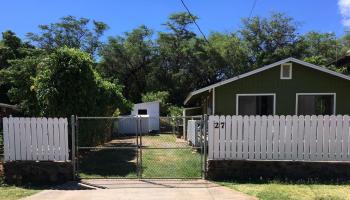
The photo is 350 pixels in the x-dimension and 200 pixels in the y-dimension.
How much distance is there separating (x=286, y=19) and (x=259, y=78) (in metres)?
32.3

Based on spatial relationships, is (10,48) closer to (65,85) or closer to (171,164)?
(65,85)

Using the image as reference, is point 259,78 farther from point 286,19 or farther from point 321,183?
point 286,19

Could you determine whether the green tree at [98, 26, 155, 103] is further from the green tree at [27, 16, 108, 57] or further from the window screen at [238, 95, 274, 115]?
the window screen at [238, 95, 274, 115]

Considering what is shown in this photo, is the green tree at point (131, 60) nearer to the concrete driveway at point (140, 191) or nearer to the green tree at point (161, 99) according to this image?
the green tree at point (161, 99)

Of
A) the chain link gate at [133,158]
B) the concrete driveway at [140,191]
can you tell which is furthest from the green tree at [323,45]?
the concrete driveway at [140,191]

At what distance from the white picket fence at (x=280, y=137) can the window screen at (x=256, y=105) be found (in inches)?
271

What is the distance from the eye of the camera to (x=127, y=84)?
4916 cm

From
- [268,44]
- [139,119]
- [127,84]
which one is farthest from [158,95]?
[139,119]

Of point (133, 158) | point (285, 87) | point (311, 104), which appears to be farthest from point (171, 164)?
point (311, 104)

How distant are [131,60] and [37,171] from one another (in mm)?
37469

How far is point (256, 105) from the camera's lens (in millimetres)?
→ 18266

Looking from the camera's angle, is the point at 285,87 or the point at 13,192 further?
the point at 285,87

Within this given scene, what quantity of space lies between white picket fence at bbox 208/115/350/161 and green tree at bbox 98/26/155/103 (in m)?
36.7

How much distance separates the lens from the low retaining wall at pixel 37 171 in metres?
11.1
